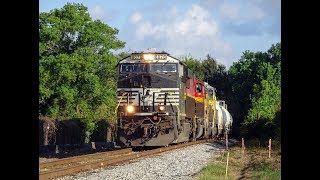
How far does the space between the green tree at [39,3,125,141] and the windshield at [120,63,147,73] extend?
39.5 ft

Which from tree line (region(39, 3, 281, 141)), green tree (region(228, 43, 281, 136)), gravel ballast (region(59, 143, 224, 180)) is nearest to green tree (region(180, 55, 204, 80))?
green tree (region(228, 43, 281, 136))

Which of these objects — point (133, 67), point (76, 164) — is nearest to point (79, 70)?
point (133, 67)

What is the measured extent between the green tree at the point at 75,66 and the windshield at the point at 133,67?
39.5 ft

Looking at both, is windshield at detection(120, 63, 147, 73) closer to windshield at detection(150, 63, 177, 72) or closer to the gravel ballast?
windshield at detection(150, 63, 177, 72)

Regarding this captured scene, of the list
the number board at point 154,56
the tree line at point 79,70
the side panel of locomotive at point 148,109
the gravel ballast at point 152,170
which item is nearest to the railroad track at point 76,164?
the gravel ballast at point 152,170

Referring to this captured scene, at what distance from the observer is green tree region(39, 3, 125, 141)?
3319cm

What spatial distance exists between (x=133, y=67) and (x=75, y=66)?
13.4 m

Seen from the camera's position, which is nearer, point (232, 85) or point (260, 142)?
point (260, 142)

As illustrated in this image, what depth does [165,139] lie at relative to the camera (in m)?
20.8

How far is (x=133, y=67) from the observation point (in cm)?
2134

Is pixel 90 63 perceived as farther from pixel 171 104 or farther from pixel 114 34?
pixel 171 104

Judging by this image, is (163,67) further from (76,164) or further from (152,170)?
(152,170)
